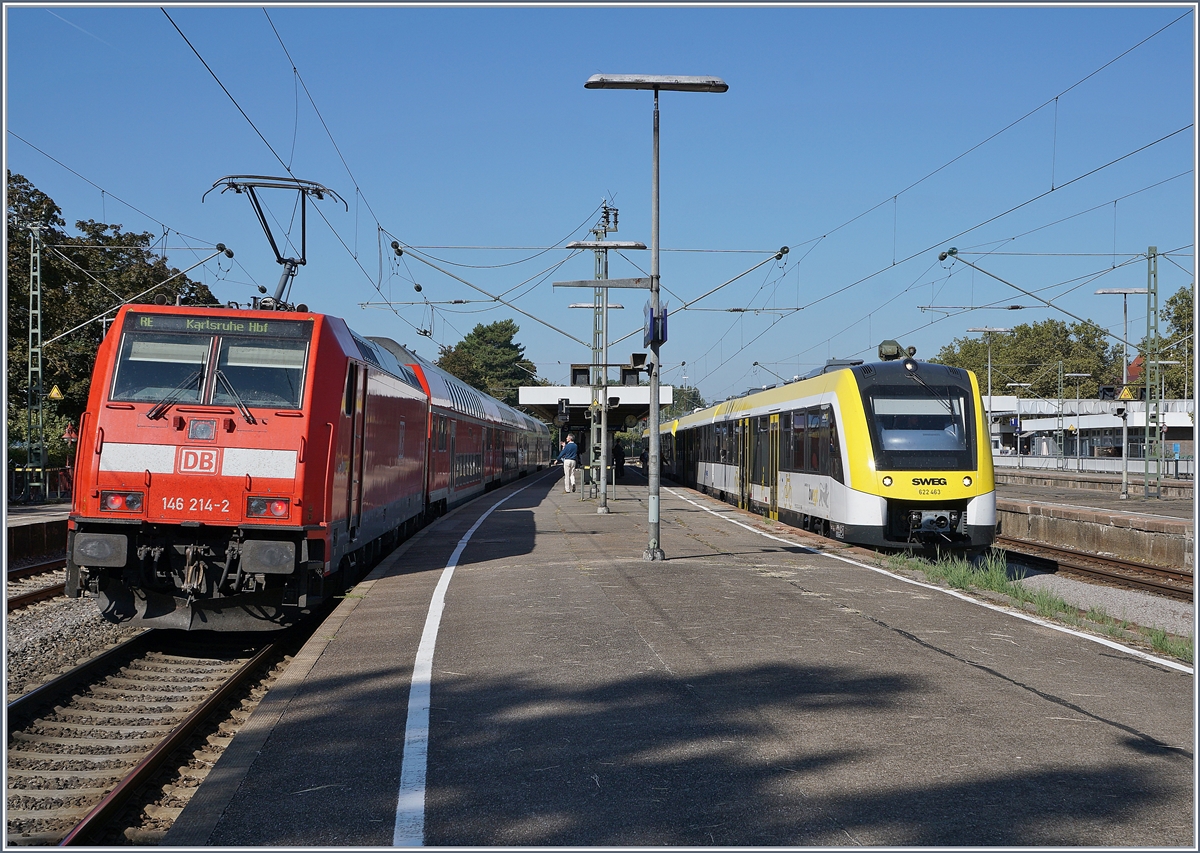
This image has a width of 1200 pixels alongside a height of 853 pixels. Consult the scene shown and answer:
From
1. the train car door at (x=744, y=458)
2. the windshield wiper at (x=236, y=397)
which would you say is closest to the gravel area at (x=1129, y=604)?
the windshield wiper at (x=236, y=397)

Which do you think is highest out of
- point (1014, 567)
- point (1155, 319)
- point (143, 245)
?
point (143, 245)

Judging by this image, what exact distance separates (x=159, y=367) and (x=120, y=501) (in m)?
1.40

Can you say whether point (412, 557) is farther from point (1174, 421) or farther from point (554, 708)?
point (1174, 421)

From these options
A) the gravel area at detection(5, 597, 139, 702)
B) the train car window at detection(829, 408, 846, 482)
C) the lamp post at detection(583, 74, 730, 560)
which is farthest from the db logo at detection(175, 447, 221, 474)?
the train car window at detection(829, 408, 846, 482)

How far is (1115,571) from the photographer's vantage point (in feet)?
60.3

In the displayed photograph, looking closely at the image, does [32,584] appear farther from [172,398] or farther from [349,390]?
[349,390]

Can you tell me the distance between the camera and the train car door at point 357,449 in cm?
1196

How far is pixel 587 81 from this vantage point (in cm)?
1558

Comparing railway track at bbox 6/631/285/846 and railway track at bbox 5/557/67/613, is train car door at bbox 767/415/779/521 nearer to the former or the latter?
railway track at bbox 5/557/67/613

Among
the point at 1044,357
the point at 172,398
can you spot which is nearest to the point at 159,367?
the point at 172,398

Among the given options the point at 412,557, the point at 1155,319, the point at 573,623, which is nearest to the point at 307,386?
the point at 573,623

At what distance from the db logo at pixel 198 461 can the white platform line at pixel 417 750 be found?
8.19ft

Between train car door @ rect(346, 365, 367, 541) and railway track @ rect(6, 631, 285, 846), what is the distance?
1664mm

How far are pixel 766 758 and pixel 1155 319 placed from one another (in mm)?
33309
